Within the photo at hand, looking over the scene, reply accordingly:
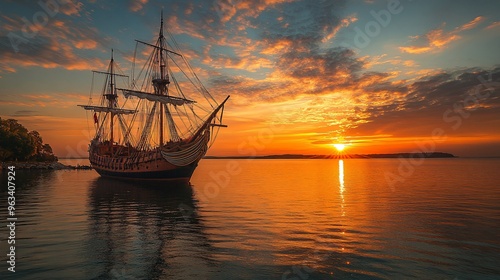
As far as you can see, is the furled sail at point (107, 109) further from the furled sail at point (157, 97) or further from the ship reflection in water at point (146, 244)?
the ship reflection in water at point (146, 244)

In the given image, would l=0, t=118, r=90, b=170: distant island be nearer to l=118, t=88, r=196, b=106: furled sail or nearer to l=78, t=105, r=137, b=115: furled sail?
l=78, t=105, r=137, b=115: furled sail

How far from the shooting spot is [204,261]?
36.3ft

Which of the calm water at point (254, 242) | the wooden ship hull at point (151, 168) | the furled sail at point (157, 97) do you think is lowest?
the calm water at point (254, 242)

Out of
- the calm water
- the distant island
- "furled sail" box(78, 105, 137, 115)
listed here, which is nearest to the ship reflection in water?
the calm water

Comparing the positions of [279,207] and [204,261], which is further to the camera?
[279,207]

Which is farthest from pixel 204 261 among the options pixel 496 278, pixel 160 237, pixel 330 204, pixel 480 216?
pixel 480 216

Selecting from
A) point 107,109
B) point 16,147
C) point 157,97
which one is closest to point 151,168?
point 157,97

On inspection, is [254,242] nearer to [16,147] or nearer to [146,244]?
[146,244]

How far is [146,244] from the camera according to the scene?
13328mm

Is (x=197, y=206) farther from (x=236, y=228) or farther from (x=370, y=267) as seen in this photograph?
(x=370, y=267)

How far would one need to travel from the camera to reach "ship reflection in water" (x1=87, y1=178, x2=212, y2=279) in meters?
10.1

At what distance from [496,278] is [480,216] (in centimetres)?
1391

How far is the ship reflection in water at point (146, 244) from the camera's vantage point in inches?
399

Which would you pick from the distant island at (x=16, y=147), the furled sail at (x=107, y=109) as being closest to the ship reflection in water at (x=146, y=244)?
the furled sail at (x=107, y=109)
